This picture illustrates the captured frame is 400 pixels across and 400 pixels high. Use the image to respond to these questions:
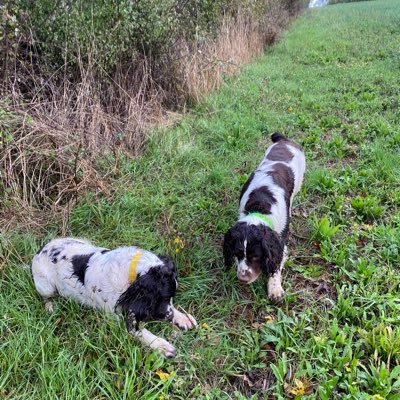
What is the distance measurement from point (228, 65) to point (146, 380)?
7.76 metres

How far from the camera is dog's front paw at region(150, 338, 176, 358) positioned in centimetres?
259

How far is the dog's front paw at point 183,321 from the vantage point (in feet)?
9.26

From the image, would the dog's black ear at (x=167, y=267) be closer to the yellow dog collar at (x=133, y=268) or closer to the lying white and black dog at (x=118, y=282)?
the lying white and black dog at (x=118, y=282)

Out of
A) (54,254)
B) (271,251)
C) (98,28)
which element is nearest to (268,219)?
(271,251)

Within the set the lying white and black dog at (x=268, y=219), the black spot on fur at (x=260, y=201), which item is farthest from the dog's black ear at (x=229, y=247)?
the black spot on fur at (x=260, y=201)

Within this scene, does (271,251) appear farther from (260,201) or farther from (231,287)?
(260,201)

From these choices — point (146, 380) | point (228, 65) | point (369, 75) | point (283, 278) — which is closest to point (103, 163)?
point (283, 278)

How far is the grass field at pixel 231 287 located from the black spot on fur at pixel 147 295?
119mm

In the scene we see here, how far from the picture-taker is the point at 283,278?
327 centimetres

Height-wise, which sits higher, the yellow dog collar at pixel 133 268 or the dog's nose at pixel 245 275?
the yellow dog collar at pixel 133 268

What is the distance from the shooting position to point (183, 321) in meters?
2.84

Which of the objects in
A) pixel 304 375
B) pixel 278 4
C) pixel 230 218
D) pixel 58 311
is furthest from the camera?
pixel 278 4

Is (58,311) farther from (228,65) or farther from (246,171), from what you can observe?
(228,65)

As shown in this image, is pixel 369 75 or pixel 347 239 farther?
pixel 369 75
